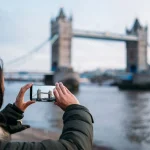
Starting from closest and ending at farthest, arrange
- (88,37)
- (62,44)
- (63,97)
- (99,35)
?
1. (63,97)
2. (62,44)
3. (88,37)
4. (99,35)

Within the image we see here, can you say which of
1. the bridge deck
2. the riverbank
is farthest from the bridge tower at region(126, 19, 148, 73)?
the riverbank

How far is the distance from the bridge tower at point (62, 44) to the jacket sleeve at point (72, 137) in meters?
46.8

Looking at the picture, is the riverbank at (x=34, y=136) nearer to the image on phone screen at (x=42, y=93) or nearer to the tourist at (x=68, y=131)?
the image on phone screen at (x=42, y=93)

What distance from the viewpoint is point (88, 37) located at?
49875 mm

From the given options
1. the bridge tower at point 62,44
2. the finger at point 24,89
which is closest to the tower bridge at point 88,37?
the bridge tower at point 62,44

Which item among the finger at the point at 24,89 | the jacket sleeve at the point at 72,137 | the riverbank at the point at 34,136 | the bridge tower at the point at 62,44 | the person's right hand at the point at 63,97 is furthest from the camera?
the bridge tower at the point at 62,44

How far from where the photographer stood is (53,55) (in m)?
50.3

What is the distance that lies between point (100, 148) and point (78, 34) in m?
43.5

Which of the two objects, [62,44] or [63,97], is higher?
[62,44]

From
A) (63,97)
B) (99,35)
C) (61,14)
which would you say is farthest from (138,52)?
(63,97)

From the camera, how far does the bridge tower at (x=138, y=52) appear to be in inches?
2176

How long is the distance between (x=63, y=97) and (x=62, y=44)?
157ft

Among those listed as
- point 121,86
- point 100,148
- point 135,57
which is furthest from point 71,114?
point 135,57

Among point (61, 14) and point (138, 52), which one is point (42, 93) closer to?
point (61, 14)
